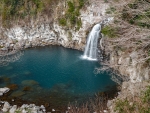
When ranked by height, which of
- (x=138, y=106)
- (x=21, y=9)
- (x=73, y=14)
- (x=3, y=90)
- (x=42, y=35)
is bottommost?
(x=3, y=90)

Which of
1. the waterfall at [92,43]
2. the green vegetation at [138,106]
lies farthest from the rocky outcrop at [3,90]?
the green vegetation at [138,106]

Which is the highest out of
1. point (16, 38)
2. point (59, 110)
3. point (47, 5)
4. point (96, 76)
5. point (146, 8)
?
point (47, 5)

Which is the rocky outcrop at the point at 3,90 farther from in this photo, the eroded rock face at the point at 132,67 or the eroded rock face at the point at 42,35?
the eroded rock face at the point at 132,67

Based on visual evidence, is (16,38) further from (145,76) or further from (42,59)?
(145,76)

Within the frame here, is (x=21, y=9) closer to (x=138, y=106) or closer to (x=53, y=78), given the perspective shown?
(x=53, y=78)

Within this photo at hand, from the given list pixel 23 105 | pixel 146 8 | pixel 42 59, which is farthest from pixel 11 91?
pixel 146 8

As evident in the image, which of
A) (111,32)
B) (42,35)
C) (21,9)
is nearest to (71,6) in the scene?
(42,35)

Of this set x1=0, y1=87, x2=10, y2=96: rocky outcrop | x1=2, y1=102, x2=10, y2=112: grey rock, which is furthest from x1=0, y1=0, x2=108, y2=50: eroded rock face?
x1=2, y1=102, x2=10, y2=112: grey rock
